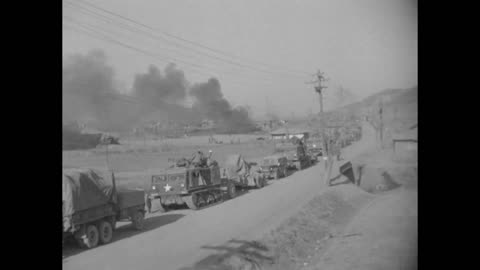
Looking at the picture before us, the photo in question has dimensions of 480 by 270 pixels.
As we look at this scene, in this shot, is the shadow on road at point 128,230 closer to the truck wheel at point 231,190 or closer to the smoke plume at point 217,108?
the truck wheel at point 231,190

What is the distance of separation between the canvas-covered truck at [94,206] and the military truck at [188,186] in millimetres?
163

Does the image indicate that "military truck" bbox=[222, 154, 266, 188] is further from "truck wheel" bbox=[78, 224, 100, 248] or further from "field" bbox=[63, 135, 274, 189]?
"truck wheel" bbox=[78, 224, 100, 248]

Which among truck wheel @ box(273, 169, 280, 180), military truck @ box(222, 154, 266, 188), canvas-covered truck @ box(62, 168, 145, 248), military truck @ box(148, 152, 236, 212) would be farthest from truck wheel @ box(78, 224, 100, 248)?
truck wheel @ box(273, 169, 280, 180)

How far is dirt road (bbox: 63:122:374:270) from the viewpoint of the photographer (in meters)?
3.10

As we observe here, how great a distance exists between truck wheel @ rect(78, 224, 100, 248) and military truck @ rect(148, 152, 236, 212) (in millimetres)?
488

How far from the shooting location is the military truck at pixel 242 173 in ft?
12.2

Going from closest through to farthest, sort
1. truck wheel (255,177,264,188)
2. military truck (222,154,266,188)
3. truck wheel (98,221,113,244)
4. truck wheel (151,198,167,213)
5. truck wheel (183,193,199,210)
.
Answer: truck wheel (98,221,113,244) < truck wheel (151,198,167,213) < truck wheel (183,193,199,210) < military truck (222,154,266,188) < truck wheel (255,177,264,188)

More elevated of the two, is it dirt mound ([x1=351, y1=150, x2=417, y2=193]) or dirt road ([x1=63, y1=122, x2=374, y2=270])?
dirt mound ([x1=351, y1=150, x2=417, y2=193])

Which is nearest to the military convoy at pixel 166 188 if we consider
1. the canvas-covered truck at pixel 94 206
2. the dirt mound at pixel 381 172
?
the canvas-covered truck at pixel 94 206

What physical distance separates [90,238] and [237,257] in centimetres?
120

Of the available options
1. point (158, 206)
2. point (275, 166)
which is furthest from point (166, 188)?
point (275, 166)

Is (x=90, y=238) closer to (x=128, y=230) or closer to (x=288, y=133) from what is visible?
(x=128, y=230)

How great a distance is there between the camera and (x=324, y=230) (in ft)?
13.8
